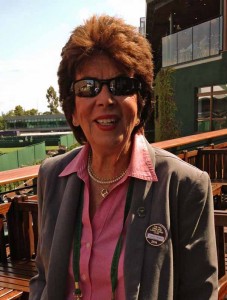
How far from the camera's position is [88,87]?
5.67ft

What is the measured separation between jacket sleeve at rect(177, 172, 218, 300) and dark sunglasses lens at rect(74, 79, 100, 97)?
1.95ft

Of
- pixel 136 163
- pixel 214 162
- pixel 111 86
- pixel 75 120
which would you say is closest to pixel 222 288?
pixel 136 163

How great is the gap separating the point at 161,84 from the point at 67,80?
53.6 feet

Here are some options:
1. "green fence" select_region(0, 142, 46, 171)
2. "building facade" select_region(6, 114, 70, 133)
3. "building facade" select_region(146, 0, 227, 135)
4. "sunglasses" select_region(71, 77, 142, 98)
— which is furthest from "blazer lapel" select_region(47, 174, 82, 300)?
"building facade" select_region(6, 114, 70, 133)

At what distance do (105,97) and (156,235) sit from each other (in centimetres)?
64

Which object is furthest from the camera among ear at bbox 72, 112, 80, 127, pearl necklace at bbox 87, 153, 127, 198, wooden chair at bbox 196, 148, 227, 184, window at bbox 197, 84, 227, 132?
window at bbox 197, 84, 227, 132

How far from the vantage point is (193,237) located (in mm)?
1648

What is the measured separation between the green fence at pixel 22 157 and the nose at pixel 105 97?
1799 centimetres

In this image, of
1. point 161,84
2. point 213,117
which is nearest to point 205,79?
point 213,117

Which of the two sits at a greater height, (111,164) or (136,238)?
(111,164)

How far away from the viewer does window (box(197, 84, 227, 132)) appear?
47.9ft

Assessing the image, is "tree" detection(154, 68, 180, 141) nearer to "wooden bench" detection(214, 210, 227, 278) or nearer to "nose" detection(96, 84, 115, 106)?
"wooden bench" detection(214, 210, 227, 278)

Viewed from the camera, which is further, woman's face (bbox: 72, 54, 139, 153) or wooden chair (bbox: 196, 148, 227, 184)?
wooden chair (bbox: 196, 148, 227, 184)

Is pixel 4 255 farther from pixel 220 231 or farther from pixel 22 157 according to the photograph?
pixel 22 157
